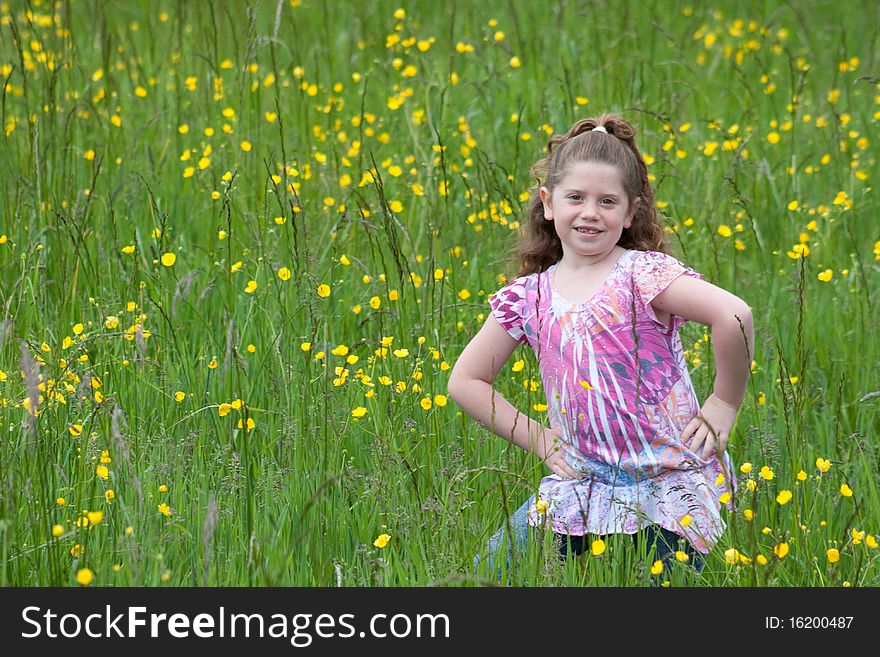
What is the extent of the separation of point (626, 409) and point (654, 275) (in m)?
0.31

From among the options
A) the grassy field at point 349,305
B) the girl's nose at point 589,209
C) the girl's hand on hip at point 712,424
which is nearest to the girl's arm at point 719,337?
the girl's hand on hip at point 712,424

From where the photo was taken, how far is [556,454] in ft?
9.45

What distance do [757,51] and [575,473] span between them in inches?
174

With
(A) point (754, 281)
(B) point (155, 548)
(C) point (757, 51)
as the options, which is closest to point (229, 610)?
(B) point (155, 548)

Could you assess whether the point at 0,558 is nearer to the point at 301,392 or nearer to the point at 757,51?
the point at 301,392

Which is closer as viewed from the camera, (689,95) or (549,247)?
(549,247)

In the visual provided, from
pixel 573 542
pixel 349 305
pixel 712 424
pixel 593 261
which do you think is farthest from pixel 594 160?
pixel 349 305

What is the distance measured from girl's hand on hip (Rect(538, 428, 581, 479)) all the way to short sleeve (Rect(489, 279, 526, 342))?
25 centimetres

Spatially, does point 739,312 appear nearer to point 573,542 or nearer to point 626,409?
point 626,409

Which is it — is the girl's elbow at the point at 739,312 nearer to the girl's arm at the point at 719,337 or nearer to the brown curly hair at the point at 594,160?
the girl's arm at the point at 719,337

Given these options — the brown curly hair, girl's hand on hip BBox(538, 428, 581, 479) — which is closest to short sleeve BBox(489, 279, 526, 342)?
the brown curly hair

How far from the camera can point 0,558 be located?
245 cm

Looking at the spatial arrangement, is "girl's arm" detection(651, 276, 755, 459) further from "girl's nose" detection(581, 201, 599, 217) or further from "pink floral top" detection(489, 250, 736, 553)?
"girl's nose" detection(581, 201, 599, 217)

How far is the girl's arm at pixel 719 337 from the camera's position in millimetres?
2695
